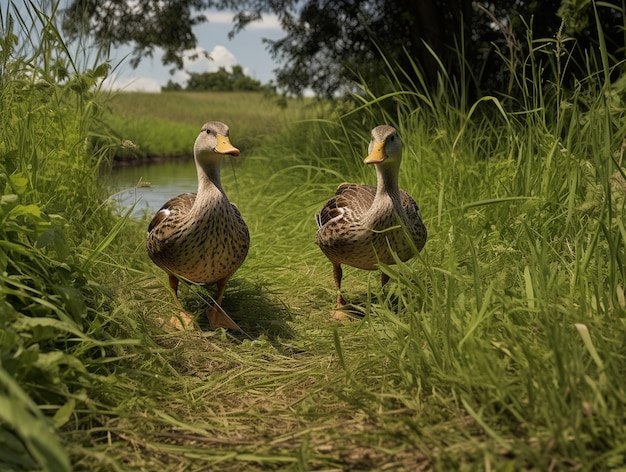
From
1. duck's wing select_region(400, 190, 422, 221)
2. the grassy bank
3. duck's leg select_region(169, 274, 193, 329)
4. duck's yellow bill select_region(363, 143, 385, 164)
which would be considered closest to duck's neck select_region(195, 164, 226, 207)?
duck's leg select_region(169, 274, 193, 329)

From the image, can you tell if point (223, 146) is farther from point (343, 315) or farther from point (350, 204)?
point (343, 315)

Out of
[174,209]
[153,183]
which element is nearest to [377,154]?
[174,209]

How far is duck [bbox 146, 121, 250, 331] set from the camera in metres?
3.67

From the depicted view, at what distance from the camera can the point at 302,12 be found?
9.75 meters

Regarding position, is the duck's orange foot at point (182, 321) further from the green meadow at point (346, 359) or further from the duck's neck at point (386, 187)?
the duck's neck at point (386, 187)

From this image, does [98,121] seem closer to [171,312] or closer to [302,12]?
[171,312]

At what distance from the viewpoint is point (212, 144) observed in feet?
12.5

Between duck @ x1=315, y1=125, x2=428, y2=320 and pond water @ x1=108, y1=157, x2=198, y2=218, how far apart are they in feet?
3.87

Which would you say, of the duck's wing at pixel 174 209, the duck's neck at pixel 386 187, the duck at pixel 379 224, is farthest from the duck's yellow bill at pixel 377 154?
the duck's wing at pixel 174 209

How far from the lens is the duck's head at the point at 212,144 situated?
3.71 m

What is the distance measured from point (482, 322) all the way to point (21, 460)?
1.52 meters

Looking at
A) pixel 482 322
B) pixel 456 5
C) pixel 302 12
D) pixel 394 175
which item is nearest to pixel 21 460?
pixel 482 322

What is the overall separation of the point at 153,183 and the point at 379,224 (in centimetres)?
787

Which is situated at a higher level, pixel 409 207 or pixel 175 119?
pixel 175 119
